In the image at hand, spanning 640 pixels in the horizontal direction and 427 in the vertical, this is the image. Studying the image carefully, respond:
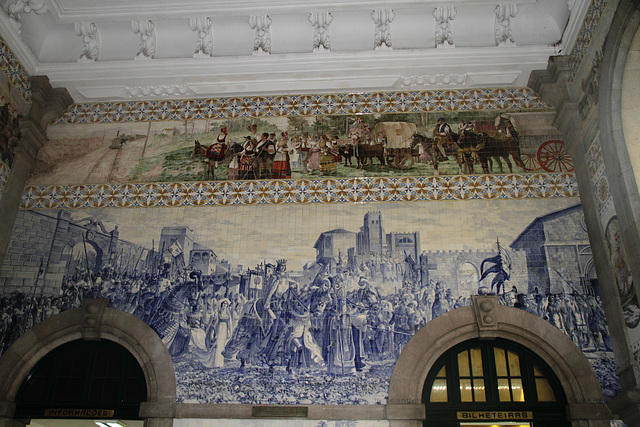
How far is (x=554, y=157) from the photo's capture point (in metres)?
8.45

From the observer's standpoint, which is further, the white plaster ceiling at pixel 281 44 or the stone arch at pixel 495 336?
the white plaster ceiling at pixel 281 44

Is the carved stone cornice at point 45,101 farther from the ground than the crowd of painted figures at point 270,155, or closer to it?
farther from the ground

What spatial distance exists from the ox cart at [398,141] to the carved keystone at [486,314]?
2182 millimetres

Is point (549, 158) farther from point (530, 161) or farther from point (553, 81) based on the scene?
point (553, 81)

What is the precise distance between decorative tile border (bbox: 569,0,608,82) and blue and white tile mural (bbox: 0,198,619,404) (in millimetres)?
1925

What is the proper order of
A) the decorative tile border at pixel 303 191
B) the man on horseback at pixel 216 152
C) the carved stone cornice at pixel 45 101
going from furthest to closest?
the carved stone cornice at pixel 45 101 < the man on horseback at pixel 216 152 < the decorative tile border at pixel 303 191

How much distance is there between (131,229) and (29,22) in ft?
11.4

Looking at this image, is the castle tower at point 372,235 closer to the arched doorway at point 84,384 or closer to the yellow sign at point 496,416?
the yellow sign at point 496,416

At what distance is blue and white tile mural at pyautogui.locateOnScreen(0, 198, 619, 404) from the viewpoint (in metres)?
7.33

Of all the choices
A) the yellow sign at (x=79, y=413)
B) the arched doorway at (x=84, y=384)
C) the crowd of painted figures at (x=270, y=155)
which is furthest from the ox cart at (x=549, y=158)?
the yellow sign at (x=79, y=413)

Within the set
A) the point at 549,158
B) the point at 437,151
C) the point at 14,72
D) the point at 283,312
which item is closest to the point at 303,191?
the point at 283,312

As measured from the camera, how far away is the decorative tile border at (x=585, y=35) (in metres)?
7.48

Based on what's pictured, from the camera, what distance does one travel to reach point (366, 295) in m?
7.71

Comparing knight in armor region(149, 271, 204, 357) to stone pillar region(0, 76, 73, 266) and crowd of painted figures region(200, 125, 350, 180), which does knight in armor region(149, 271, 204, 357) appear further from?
stone pillar region(0, 76, 73, 266)
